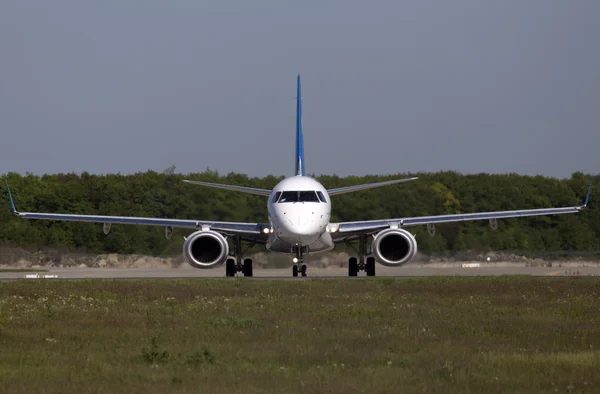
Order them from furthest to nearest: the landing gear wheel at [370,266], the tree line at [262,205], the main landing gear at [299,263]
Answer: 1. the tree line at [262,205]
2. the landing gear wheel at [370,266]
3. the main landing gear at [299,263]

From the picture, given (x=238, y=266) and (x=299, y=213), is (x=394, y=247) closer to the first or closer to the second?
(x=299, y=213)

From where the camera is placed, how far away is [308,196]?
37.3 meters

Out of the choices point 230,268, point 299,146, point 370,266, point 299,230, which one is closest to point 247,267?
point 230,268

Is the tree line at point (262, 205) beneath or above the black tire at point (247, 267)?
above

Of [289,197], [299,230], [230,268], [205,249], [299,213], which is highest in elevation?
[289,197]

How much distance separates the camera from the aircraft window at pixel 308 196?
122 feet

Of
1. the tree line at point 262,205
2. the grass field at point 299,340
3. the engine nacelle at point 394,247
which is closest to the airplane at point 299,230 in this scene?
the engine nacelle at point 394,247

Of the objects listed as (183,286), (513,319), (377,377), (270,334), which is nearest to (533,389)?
(377,377)

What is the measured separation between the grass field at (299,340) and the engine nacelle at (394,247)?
10.6m

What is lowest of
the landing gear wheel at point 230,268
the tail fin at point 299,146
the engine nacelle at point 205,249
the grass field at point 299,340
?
the grass field at point 299,340

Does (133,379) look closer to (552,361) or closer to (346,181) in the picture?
(552,361)

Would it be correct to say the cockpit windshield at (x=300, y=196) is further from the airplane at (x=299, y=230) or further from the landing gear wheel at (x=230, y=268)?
the landing gear wheel at (x=230, y=268)

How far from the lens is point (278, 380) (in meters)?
12.4

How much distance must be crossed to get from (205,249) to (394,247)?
22.4 feet
